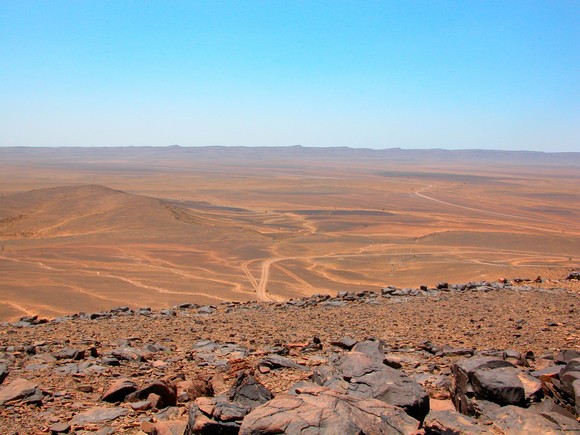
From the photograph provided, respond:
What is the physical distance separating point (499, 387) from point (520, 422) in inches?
21.3

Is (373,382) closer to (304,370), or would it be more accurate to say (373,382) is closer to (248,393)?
(248,393)

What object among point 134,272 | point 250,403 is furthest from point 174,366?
point 134,272

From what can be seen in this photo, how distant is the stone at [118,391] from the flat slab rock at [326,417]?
2.43 metres

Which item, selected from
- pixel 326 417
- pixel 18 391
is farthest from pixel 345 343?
pixel 18 391

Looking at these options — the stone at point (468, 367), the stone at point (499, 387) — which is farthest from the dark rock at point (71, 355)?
the stone at point (499, 387)

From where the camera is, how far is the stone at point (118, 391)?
20.4 ft

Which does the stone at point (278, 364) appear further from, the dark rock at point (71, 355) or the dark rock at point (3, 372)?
the dark rock at point (3, 372)

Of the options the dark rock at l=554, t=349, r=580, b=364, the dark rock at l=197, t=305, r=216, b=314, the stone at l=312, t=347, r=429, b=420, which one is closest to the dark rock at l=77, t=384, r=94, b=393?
the stone at l=312, t=347, r=429, b=420

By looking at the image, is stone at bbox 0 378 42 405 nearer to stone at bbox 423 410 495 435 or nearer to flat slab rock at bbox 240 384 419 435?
flat slab rock at bbox 240 384 419 435

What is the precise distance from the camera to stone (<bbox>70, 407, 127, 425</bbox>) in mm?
5504

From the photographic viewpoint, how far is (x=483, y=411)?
526 centimetres

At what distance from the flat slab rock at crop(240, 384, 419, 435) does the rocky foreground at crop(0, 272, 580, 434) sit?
0.05 ft

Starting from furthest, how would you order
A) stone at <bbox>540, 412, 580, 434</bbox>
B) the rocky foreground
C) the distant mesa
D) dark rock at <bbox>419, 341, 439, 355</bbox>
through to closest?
the distant mesa, dark rock at <bbox>419, 341, 439, 355</bbox>, the rocky foreground, stone at <bbox>540, 412, 580, 434</bbox>

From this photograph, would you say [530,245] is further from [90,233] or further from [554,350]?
[90,233]
